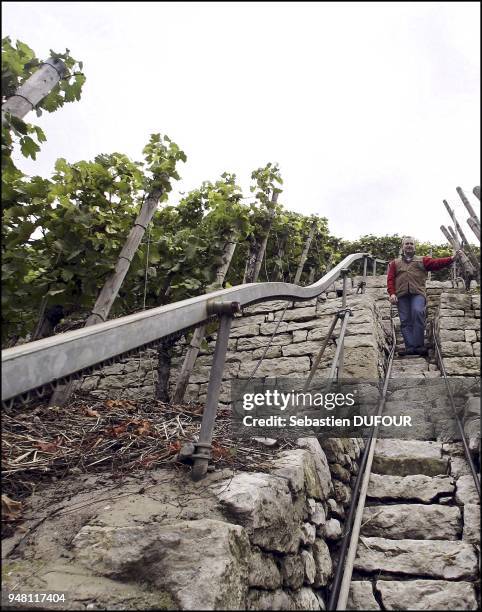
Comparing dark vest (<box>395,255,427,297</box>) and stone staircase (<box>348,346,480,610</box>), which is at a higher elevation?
dark vest (<box>395,255,427,297</box>)

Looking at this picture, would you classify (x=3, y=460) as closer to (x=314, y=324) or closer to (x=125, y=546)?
(x=125, y=546)

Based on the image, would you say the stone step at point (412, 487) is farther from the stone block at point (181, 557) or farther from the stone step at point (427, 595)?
the stone block at point (181, 557)

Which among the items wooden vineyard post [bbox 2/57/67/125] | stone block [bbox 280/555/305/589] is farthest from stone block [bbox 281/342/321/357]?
wooden vineyard post [bbox 2/57/67/125]

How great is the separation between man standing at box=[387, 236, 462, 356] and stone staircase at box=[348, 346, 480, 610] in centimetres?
207

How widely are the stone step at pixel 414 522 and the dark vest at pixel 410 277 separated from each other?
3.26 m

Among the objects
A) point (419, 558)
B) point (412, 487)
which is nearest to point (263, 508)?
point (419, 558)

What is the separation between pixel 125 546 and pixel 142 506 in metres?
0.24

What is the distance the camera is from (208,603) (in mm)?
1498

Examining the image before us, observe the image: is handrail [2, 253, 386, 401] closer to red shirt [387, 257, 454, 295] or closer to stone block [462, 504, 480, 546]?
stone block [462, 504, 480, 546]

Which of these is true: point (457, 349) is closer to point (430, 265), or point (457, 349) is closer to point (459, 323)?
point (459, 323)

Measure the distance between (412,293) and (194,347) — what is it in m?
2.64

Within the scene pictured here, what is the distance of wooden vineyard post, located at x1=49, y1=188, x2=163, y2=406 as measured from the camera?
3209mm

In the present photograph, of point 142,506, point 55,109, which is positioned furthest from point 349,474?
point 55,109

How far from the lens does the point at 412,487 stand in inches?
114
